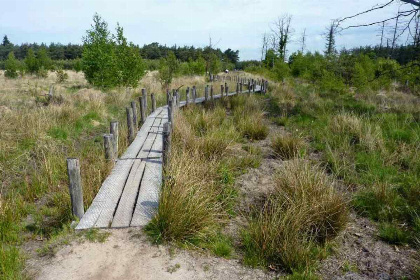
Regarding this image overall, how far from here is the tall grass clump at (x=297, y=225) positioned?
10.8ft

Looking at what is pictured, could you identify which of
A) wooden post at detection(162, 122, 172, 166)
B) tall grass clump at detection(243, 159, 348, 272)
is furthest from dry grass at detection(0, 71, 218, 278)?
tall grass clump at detection(243, 159, 348, 272)

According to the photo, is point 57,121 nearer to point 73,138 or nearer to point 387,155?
point 73,138

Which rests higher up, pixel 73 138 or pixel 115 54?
pixel 115 54

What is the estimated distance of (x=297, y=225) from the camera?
11.8 ft

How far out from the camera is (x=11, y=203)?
4.20 meters

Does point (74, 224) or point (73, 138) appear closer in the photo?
point (74, 224)

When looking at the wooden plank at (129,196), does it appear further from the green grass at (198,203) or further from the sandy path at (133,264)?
the green grass at (198,203)

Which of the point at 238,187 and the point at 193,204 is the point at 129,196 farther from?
the point at 238,187

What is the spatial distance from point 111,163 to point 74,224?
5.75 feet

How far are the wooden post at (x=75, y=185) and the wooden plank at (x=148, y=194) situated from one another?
0.75 m

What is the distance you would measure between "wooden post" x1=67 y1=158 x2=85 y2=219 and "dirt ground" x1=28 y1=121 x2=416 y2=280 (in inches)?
22.2

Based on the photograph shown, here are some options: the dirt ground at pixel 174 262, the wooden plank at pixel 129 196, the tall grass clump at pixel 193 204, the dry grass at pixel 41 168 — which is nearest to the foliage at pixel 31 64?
the dry grass at pixel 41 168

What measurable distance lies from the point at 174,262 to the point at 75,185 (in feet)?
5.52

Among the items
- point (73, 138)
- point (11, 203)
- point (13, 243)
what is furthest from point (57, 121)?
point (13, 243)
